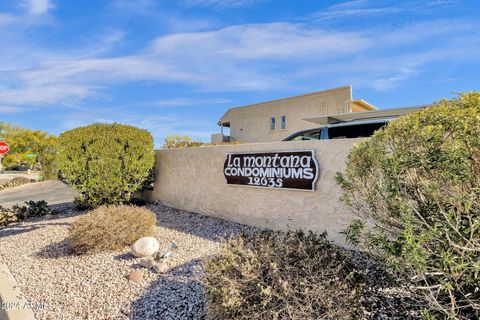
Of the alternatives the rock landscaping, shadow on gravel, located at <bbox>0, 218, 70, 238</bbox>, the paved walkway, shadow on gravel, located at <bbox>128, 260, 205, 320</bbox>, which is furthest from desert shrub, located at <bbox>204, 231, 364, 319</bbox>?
the paved walkway

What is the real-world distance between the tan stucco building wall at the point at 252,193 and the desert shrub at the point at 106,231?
85.3 inches

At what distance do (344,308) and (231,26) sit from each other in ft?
26.6

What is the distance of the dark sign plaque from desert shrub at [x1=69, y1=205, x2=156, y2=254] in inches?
91.5

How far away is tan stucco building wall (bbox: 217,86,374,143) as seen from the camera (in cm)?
1852

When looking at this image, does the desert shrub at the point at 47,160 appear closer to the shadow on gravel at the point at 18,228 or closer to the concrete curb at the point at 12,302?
the shadow on gravel at the point at 18,228

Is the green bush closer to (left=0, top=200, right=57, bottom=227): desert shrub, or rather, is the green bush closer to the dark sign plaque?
(left=0, top=200, right=57, bottom=227): desert shrub

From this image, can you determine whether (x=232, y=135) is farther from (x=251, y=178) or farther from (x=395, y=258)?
(x=395, y=258)

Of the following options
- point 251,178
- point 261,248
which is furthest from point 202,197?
point 261,248

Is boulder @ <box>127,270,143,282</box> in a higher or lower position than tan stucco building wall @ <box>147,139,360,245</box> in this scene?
lower

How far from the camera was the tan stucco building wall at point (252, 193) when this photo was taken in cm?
503

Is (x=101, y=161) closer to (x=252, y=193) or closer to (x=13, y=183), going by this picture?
(x=252, y=193)

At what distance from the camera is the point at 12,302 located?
379 cm

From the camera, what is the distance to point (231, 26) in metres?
8.48

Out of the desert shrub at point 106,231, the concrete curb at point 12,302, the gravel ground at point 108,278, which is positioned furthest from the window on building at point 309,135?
the concrete curb at point 12,302
